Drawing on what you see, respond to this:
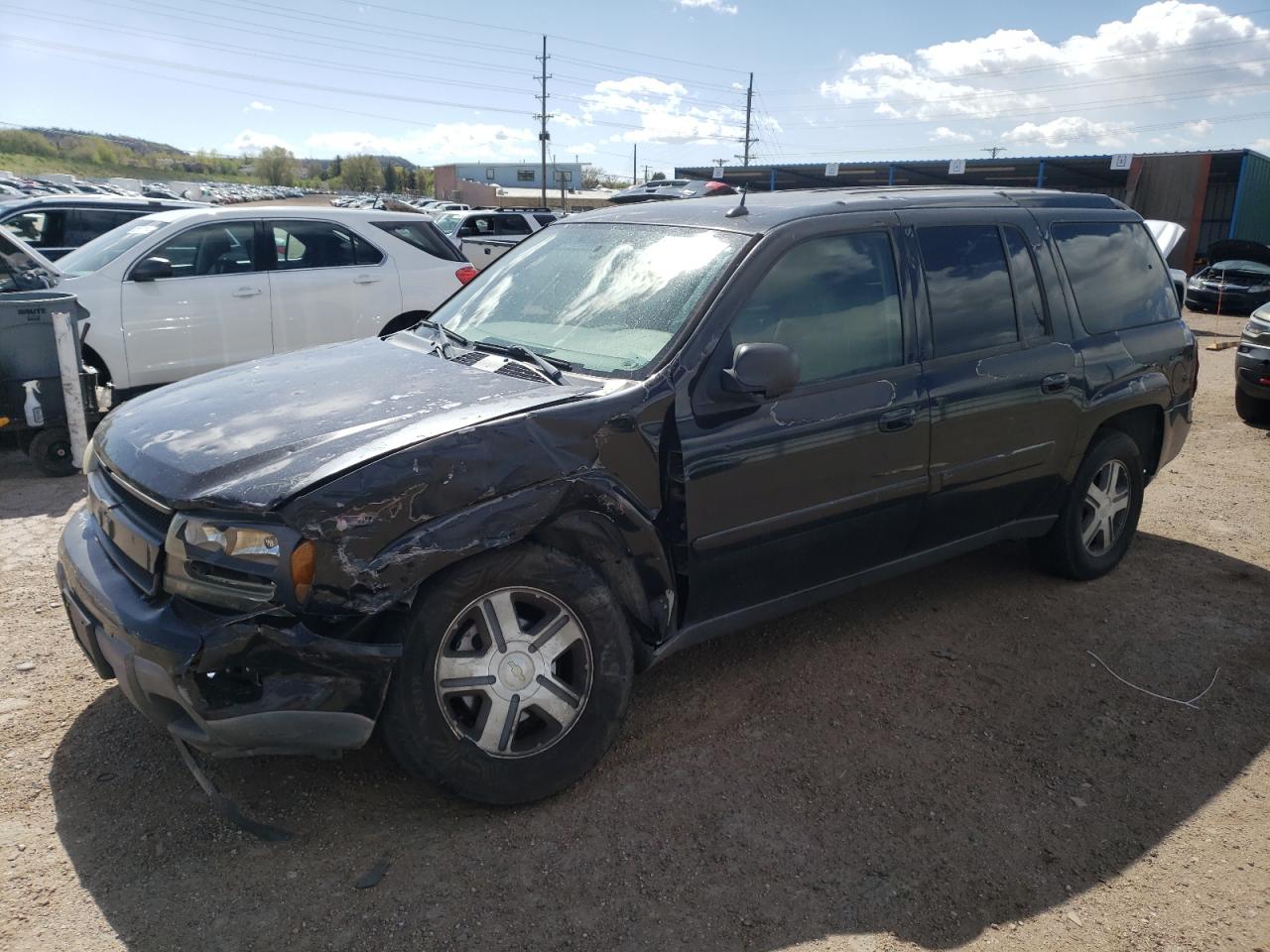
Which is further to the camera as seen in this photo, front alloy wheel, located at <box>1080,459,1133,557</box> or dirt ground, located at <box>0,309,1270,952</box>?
front alloy wheel, located at <box>1080,459,1133,557</box>

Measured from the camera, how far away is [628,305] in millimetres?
3410

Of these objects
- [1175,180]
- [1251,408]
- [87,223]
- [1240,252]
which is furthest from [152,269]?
[1175,180]

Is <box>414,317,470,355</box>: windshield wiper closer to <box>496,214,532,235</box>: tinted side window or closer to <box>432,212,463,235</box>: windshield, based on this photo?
<box>432,212,463,235</box>: windshield

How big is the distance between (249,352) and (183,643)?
19.4ft

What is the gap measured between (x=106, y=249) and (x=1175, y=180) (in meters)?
32.7

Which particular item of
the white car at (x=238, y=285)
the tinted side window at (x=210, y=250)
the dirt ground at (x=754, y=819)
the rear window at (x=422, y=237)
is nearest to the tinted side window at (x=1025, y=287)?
the dirt ground at (x=754, y=819)

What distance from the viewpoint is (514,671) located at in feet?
9.22

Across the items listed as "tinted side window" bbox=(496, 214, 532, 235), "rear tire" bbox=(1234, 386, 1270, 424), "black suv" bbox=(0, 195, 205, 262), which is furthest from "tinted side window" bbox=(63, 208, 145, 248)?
"rear tire" bbox=(1234, 386, 1270, 424)

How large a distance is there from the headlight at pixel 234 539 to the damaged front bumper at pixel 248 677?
0.16 meters

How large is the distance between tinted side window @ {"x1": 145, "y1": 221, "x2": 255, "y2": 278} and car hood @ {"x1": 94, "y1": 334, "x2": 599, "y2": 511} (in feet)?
15.3

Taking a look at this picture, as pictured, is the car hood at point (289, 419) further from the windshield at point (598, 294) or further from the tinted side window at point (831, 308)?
the tinted side window at point (831, 308)

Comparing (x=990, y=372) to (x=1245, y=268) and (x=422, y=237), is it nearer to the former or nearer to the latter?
(x=422, y=237)

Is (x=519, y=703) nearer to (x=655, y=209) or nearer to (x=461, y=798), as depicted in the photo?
(x=461, y=798)

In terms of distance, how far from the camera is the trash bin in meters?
6.04
